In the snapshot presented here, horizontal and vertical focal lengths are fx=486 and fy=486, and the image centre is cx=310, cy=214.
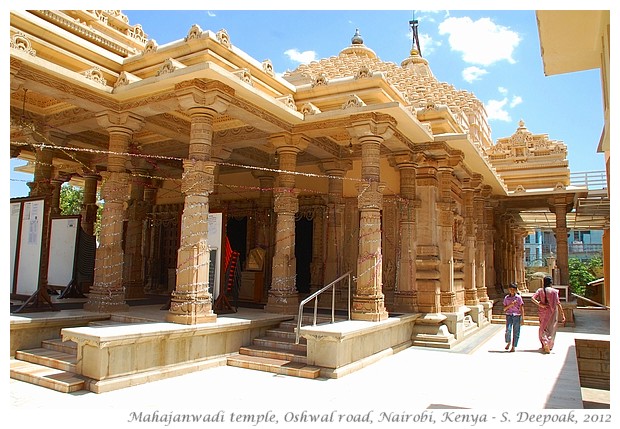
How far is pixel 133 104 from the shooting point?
7.96m

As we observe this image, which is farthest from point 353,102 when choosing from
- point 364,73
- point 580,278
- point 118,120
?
point 580,278

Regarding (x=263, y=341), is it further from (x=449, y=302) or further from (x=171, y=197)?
(x=171, y=197)

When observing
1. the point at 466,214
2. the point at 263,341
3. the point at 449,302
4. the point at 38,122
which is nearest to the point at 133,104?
the point at 38,122

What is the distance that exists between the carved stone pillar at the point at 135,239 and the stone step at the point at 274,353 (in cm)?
478

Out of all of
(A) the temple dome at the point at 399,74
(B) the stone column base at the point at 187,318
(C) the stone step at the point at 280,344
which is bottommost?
(C) the stone step at the point at 280,344

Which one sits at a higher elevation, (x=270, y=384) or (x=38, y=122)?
(x=38, y=122)

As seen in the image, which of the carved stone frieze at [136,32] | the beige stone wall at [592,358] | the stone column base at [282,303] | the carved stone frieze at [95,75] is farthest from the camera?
the carved stone frieze at [136,32]

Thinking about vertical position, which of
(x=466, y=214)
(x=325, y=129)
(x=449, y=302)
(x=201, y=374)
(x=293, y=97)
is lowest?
(x=201, y=374)

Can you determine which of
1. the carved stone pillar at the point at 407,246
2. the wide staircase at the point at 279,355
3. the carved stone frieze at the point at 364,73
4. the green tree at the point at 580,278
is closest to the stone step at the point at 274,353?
the wide staircase at the point at 279,355

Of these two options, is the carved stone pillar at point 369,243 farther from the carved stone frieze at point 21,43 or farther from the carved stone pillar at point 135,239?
the carved stone pillar at point 135,239

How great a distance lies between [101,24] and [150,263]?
696 cm

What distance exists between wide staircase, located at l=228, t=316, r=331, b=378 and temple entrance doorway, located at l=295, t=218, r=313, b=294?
13.7 ft

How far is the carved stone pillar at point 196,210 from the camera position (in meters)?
6.96

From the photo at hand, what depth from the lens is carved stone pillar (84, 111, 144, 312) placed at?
27.1ft
